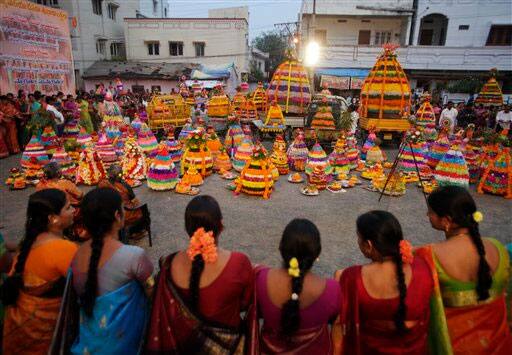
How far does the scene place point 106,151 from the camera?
29.1 ft

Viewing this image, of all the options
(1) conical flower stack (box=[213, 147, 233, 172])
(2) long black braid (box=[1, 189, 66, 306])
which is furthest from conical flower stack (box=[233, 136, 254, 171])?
(2) long black braid (box=[1, 189, 66, 306])

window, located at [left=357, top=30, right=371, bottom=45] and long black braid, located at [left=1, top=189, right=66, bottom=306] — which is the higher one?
window, located at [left=357, top=30, right=371, bottom=45]

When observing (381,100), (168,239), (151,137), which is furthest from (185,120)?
(168,239)

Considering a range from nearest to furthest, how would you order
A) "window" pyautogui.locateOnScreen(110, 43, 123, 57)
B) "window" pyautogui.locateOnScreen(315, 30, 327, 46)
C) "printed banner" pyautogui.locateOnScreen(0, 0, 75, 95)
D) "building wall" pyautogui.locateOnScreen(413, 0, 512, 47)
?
"printed banner" pyautogui.locateOnScreen(0, 0, 75, 95)
"building wall" pyautogui.locateOnScreen(413, 0, 512, 47)
"window" pyautogui.locateOnScreen(315, 30, 327, 46)
"window" pyautogui.locateOnScreen(110, 43, 123, 57)

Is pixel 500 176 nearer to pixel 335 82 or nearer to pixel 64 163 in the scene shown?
pixel 64 163

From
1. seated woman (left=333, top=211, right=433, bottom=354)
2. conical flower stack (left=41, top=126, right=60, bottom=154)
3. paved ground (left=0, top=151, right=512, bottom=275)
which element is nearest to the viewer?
seated woman (left=333, top=211, right=433, bottom=354)

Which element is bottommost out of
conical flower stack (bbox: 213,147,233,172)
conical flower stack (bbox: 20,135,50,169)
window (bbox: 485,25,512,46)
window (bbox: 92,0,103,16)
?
conical flower stack (bbox: 213,147,233,172)

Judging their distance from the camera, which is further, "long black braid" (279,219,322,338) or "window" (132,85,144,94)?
"window" (132,85,144,94)

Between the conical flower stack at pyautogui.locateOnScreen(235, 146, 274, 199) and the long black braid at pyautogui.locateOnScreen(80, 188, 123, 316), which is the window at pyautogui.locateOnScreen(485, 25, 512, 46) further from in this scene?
the long black braid at pyautogui.locateOnScreen(80, 188, 123, 316)

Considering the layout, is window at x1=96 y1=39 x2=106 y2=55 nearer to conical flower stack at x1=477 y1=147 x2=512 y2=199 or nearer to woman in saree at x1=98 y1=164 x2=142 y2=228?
woman in saree at x1=98 y1=164 x2=142 y2=228

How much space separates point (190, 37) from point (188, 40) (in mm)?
277

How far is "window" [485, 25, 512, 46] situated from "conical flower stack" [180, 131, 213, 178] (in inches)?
906

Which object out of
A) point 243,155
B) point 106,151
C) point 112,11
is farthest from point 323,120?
point 112,11

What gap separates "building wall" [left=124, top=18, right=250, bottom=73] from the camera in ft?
85.4
